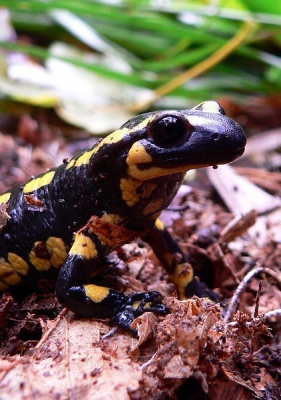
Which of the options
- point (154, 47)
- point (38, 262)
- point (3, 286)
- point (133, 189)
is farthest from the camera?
point (154, 47)

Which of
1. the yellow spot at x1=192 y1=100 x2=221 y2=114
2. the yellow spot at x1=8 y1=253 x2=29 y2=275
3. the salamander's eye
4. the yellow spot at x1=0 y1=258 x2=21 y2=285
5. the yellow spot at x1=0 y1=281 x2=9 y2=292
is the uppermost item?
the salamander's eye

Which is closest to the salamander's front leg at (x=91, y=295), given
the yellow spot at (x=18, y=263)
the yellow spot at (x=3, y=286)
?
the yellow spot at (x=18, y=263)

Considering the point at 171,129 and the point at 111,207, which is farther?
the point at 111,207

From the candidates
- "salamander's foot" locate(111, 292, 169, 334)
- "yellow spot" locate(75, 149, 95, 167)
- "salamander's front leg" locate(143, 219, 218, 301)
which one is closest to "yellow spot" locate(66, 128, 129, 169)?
"yellow spot" locate(75, 149, 95, 167)

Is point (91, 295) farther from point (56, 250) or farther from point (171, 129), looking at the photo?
point (171, 129)

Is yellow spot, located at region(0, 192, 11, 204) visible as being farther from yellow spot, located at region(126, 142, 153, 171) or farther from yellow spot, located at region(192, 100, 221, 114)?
yellow spot, located at region(192, 100, 221, 114)

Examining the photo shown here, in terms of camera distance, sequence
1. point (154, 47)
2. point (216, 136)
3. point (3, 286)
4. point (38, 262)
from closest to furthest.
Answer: point (216, 136), point (38, 262), point (3, 286), point (154, 47)

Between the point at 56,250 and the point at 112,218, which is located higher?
the point at 112,218

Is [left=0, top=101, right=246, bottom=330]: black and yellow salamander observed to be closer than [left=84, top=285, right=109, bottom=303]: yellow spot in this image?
Yes

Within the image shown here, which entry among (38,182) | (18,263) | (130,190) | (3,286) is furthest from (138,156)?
(3,286)
